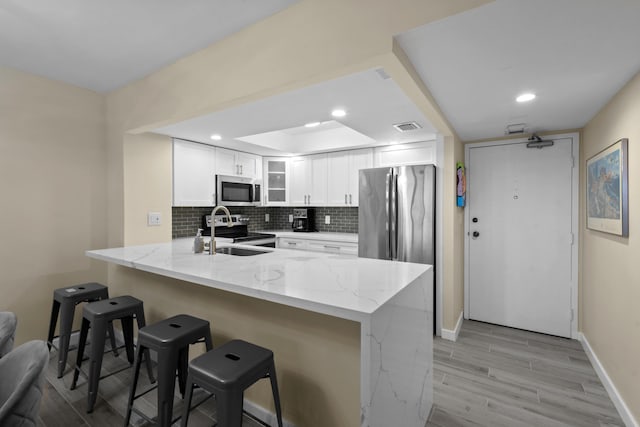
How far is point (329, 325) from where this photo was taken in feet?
5.01

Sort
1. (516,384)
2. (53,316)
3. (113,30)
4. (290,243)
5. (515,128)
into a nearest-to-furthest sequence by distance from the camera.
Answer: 1. (113,30)
2. (516,384)
3. (53,316)
4. (515,128)
5. (290,243)

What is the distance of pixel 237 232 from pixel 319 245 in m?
1.32

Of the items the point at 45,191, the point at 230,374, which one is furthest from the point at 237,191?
the point at 230,374

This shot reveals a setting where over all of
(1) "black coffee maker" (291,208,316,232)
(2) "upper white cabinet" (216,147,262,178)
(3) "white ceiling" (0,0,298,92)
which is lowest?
(1) "black coffee maker" (291,208,316,232)

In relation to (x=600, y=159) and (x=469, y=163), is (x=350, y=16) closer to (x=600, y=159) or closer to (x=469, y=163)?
(x=600, y=159)

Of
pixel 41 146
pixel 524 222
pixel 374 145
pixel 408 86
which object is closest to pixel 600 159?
pixel 524 222

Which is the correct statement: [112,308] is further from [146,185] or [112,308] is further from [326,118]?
[326,118]

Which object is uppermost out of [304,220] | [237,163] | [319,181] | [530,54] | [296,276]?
[530,54]

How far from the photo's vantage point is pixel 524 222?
3412 mm

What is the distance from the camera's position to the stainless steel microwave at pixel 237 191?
3.98 meters

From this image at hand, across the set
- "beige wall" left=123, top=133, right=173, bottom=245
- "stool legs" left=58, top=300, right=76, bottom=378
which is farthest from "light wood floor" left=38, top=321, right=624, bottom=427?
"beige wall" left=123, top=133, right=173, bottom=245

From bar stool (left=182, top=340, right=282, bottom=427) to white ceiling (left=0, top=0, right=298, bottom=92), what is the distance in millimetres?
1802

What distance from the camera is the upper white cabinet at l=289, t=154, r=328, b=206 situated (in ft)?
14.3

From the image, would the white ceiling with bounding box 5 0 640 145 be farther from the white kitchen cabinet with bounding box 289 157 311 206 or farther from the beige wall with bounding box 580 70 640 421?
the white kitchen cabinet with bounding box 289 157 311 206
